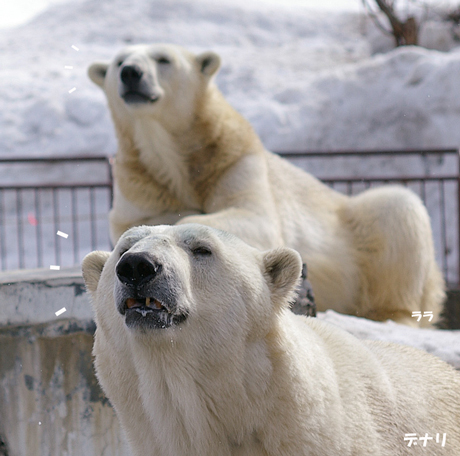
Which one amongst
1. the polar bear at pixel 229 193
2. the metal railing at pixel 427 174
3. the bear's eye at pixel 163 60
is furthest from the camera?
the metal railing at pixel 427 174

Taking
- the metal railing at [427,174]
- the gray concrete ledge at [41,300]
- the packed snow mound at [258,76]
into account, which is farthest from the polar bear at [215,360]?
the packed snow mound at [258,76]

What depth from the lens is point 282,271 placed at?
1413 millimetres

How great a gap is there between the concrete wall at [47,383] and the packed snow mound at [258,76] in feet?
24.0

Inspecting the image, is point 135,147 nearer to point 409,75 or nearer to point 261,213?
point 261,213

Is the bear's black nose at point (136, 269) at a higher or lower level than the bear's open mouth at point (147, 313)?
higher

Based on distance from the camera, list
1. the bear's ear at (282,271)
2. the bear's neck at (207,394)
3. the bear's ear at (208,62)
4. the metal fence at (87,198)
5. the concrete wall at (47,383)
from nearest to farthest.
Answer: the bear's neck at (207,394)
the bear's ear at (282,271)
the concrete wall at (47,383)
the bear's ear at (208,62)
the metal fence at (87,198)

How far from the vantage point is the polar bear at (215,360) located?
4.05 ft

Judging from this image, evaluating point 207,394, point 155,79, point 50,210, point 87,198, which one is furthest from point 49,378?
point 87,198

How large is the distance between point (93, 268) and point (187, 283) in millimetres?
360

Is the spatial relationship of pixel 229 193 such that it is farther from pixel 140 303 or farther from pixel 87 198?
pixel 87 198

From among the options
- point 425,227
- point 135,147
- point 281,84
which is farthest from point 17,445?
point 281,84

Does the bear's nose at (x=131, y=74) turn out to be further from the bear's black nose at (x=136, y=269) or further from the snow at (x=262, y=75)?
the snow at (x=262, y=75)

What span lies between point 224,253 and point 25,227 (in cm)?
888

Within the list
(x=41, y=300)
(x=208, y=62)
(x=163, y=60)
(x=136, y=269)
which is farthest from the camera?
(x=208, y=62)
